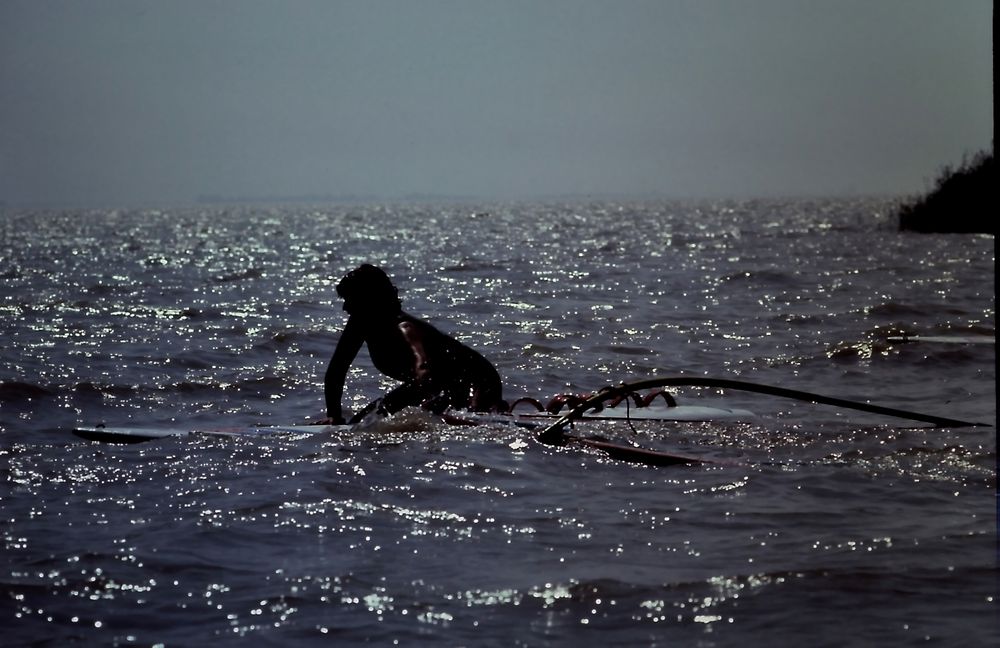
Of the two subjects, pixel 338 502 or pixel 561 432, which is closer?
pixel 338 502

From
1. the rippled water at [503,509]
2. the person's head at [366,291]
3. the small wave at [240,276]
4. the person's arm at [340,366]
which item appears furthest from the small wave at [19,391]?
the small wave at [240,276]

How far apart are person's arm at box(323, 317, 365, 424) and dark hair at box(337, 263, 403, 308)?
0.18m

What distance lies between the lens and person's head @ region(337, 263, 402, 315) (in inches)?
374

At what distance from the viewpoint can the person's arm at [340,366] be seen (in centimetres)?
959

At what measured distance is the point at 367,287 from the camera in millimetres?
A: 9539

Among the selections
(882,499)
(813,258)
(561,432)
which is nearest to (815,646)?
(882,499)

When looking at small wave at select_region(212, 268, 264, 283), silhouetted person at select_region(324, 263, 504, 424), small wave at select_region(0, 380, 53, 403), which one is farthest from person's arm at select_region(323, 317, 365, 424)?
small wave at select_region(212, 268, 264, 283)

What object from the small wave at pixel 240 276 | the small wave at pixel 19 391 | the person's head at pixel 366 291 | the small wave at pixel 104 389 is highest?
the person's head at pixel 366 291

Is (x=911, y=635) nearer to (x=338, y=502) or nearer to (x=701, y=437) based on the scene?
(x=338, y=502)

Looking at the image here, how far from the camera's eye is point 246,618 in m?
5.37

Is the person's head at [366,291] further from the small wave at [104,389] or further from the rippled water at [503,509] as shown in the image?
the small wave at [104,389]

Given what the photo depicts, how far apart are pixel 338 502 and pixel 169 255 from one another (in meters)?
42.8

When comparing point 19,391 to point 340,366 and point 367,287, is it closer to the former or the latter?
point 340,366

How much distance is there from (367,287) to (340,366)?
554 millimetres
